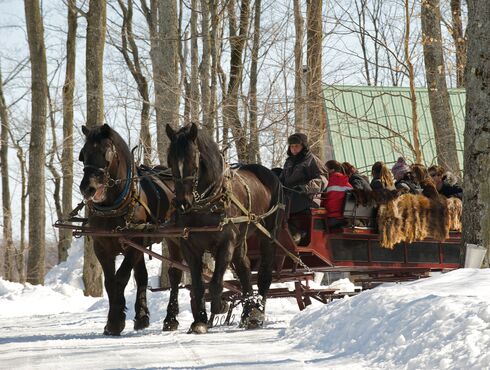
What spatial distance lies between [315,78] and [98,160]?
40.9 ft

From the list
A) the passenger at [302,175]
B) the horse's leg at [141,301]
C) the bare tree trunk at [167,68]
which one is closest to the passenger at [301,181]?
the passenger at [302,175]

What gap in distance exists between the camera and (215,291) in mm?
10430

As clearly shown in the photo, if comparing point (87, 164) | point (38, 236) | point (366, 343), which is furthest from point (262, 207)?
point (38, 236)

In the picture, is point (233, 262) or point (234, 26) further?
point (234, 26)

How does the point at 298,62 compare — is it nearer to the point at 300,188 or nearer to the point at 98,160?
the point at 300,188

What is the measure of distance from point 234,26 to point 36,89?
499 cm

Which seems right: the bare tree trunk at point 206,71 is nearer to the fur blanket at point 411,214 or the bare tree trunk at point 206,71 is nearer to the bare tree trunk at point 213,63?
the bare tree trunk at point 213,63

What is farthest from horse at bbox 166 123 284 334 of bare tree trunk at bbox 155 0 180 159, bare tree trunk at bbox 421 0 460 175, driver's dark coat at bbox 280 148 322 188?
bare tree trunk at bbox 421 0 460 175

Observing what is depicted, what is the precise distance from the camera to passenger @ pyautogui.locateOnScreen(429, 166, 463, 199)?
14.2 metres

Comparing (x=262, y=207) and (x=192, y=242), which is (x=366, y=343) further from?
(x=262, y=207)

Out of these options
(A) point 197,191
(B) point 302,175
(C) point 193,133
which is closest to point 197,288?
(A) point 197,191

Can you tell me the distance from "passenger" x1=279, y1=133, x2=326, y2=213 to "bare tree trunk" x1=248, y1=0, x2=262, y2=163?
25.6 feet

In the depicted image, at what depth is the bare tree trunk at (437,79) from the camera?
60.6 ft

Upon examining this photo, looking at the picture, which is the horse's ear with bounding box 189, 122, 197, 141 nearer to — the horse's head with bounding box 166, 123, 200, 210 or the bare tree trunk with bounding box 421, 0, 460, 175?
the horse's head with bounding box 166, 123, 200, 210
